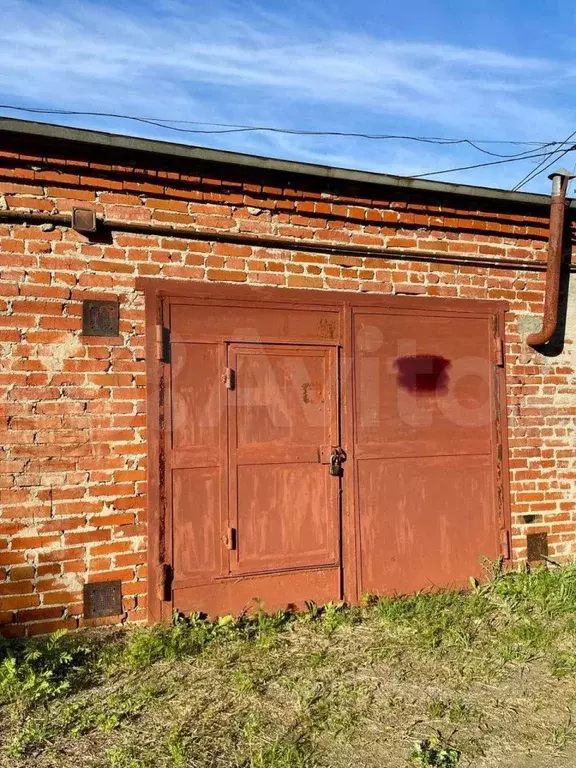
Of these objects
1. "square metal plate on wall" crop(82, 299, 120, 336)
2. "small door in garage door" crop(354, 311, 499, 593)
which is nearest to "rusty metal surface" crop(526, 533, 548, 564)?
"small door in garage door" crop(354, 311, 499, 593)

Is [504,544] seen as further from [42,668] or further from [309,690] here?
[42,668]

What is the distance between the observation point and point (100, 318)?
399cm

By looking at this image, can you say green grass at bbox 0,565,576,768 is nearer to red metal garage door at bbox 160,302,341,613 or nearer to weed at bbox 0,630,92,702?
weed at bbox 0,630,92,702

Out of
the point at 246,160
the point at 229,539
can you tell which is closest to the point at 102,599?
the point at 229,539

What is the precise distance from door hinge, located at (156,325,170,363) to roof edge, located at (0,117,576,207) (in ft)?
3.54

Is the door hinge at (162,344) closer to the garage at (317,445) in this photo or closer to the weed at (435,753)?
the garage at (317,445)

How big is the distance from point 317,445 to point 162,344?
49.4 inches

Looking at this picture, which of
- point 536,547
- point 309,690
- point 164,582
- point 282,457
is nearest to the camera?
point 309,690

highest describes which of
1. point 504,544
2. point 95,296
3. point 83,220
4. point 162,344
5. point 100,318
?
point 83,220

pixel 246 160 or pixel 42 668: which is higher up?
pixel 246 160

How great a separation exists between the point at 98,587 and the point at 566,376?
3.84m

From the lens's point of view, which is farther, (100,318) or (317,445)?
(317,445)

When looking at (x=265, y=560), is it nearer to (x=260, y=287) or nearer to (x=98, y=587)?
(x=98, y=587)

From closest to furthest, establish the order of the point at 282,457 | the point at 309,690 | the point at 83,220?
the point at 309,690, the point at 83,220, the point at 282,457
